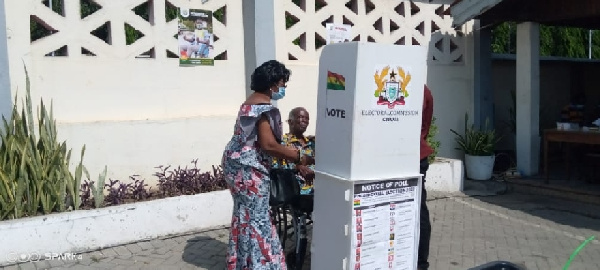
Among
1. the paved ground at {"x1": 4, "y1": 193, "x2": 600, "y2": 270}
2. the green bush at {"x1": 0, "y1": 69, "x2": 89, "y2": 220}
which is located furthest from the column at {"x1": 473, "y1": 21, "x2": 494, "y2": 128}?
the green bush at {"x1": 0, "y1": 69, "x2": 89, "y2": 220}

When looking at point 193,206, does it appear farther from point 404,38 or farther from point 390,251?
point 404,38

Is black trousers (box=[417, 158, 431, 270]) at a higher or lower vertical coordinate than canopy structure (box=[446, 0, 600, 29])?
lower

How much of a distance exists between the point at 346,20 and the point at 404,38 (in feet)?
3.49

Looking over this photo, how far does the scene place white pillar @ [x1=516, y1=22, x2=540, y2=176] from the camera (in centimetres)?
846

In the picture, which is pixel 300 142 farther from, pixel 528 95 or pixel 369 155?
pixel 528 95

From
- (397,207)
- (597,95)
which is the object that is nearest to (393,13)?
(397,207)

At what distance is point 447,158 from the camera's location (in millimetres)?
8406

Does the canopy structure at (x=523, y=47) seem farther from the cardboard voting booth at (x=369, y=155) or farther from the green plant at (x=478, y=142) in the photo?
the cardboard voting booth at (x=369, y=155)

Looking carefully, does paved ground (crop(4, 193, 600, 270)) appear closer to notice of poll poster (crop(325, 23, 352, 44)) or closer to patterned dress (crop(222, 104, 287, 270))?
patterned dress (crop(222, 104, 287, 270))

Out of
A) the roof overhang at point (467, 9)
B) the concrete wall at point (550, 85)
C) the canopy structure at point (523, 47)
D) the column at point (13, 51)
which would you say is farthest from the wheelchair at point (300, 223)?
the concrete wall at point (550, 85)

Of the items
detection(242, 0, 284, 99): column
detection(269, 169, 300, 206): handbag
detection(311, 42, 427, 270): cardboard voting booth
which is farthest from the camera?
detection(242, 0, 284, 99): column

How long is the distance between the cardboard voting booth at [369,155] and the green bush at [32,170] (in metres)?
2.51

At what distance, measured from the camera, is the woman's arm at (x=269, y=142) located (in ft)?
12.6

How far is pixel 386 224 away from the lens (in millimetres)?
3672
